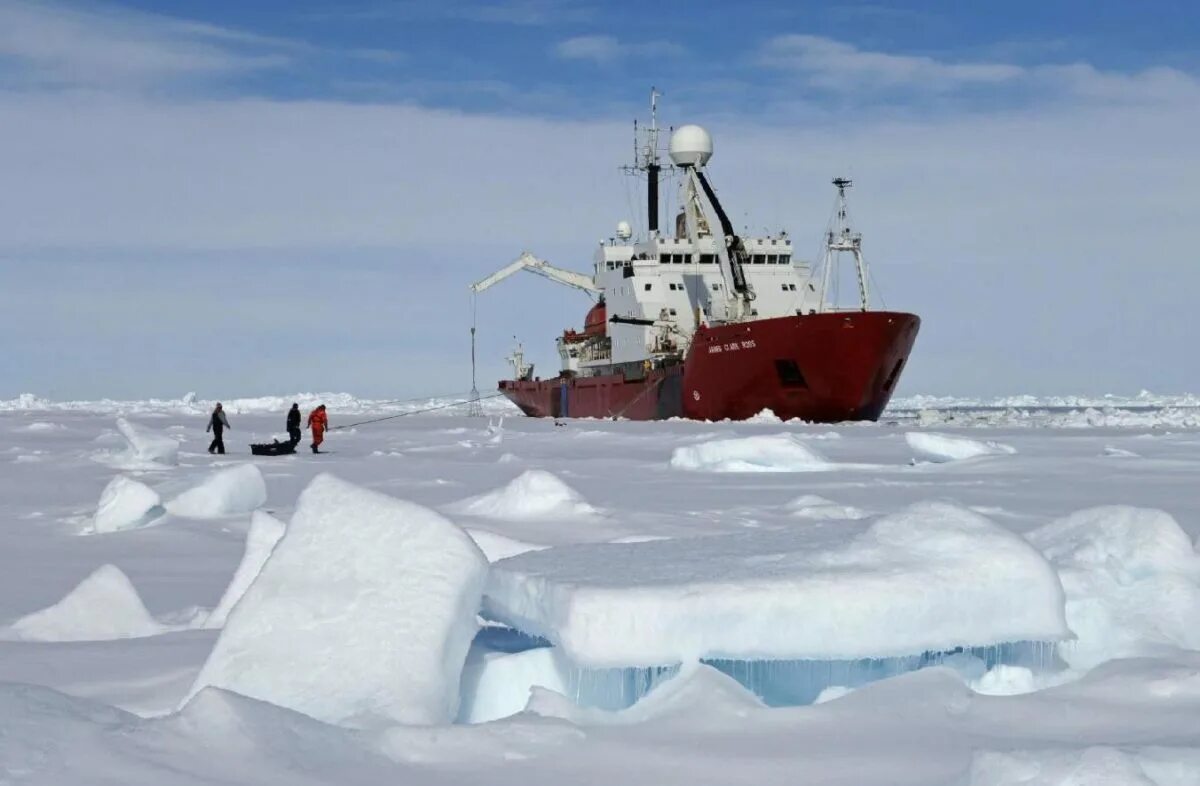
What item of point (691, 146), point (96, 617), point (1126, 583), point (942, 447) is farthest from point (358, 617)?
point (691, 146)

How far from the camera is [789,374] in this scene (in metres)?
28.7

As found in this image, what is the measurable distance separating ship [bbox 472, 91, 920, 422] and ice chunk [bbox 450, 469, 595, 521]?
1874cm

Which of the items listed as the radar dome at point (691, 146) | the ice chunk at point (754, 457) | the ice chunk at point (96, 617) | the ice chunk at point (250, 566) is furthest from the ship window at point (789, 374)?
the ice chunk at point (96, 617)

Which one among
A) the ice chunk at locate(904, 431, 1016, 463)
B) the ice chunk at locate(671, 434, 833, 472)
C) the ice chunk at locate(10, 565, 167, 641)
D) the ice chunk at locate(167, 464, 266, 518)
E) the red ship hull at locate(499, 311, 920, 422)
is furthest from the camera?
the red ship hull at locate(499, 311, 920, 422)

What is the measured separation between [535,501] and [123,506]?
9.88 feet

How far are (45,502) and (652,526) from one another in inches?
241

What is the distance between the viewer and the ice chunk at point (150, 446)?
49.5 feet

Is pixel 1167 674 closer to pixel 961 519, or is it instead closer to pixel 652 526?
pixel 961 519

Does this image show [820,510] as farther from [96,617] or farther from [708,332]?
[708,332]

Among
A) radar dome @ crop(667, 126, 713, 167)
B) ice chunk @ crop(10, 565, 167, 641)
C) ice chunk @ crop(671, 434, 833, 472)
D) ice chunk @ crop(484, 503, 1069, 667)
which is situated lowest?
ice chunk @ crop(671, 434, 833, 472)

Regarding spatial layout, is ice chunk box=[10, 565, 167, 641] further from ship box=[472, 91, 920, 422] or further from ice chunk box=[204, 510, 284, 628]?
ship box=[472, 91, 920, 422]

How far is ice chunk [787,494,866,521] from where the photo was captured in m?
8.90

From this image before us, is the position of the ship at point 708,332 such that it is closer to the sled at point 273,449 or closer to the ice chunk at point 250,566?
the sled at point 273,449

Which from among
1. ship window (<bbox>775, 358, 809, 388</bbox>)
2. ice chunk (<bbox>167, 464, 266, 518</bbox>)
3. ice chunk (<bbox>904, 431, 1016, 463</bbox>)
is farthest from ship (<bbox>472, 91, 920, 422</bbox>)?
ice chunk (<bbox>167, 464, 266, 518</bbox>)
